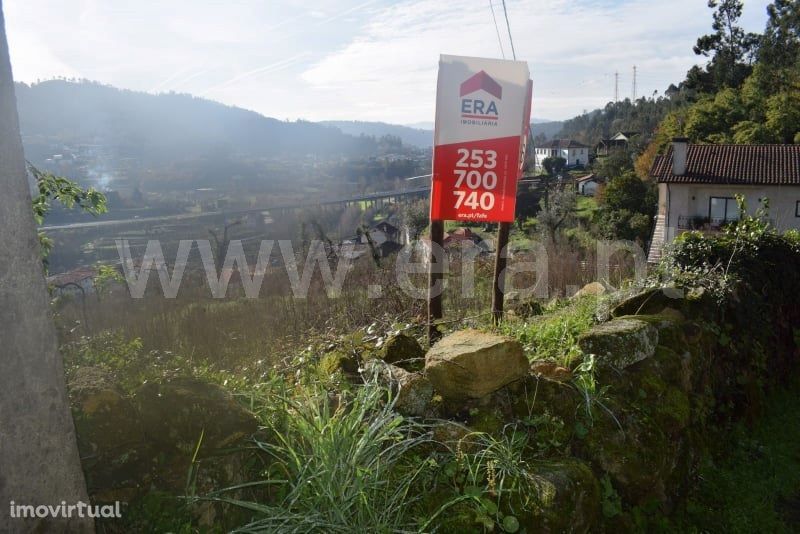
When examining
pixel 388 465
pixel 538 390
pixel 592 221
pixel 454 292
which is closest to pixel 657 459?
pixel 538 390

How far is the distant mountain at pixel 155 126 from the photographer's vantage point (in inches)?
1565

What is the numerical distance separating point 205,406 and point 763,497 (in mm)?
3565

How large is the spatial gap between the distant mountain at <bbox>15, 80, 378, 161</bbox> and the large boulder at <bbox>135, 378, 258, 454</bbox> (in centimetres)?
3154

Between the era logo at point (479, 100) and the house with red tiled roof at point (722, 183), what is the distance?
18.1 m

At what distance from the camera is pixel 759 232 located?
5543 millimetres

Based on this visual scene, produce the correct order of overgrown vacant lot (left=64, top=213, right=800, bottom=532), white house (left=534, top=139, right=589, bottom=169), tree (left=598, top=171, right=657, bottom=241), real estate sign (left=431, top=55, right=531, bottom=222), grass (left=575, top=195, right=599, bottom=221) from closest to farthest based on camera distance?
overgrown vacant lot (left=64, top=213, right=800, bottom=532) → real estate sign (left=431, top=55, right=531, bottom=222) → tree (left=598, top=171, right=657, bottom=241) → grass (left=575, top=195, right=599, bottom=221) → white house (left=534, top=139, right=589, bottom=169)

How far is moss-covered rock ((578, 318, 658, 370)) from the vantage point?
130 inches

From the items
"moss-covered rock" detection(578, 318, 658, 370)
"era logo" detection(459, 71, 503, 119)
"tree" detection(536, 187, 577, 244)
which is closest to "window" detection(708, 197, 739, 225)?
"tree" detection(536, 187, 577, 244)

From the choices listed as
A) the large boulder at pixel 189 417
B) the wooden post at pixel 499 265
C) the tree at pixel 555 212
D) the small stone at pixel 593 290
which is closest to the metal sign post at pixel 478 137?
the wooden post at pixel 499 265

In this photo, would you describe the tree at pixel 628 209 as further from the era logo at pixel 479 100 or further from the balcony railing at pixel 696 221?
the era logo at pixel 479 100

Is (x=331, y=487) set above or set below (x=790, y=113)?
below

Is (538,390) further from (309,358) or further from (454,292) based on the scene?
(454,292)

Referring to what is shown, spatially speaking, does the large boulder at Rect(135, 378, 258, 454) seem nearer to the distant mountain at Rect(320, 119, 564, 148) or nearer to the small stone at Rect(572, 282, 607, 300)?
the small stone at Rect(572, 282, 607, 300)

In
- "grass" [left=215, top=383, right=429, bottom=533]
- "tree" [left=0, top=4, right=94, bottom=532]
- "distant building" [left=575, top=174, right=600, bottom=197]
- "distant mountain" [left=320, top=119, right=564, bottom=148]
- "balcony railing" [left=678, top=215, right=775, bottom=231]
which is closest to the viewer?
"tree" [left=0, top=4, right=94, bottom=532]
